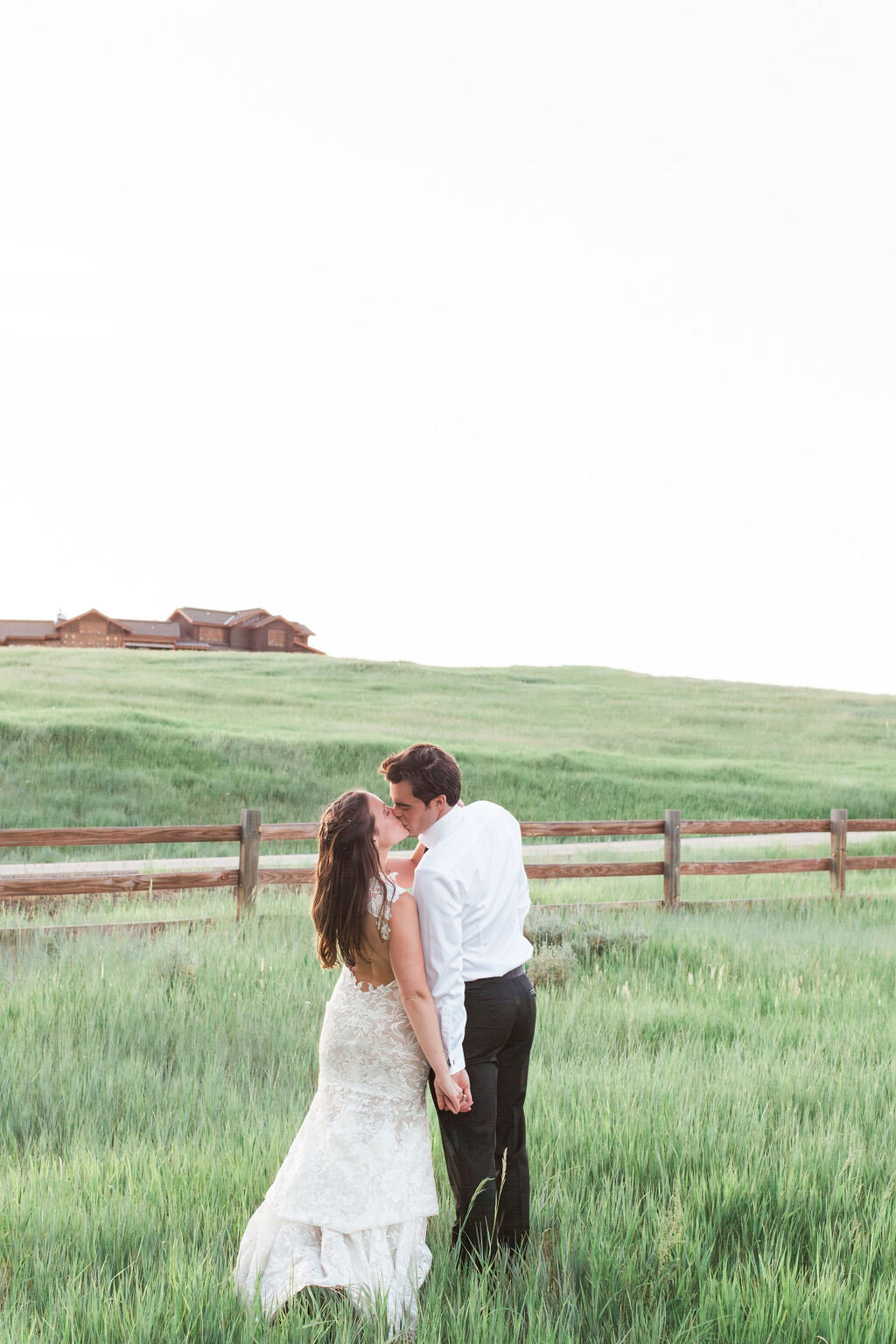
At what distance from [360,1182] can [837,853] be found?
11822 mm

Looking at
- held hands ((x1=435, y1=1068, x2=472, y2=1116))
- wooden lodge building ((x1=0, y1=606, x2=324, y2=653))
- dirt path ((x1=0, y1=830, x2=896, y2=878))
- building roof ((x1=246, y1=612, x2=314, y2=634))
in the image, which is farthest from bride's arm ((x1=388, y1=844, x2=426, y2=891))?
building roof ((x1=246, y1=612, x2=314, y2=634))

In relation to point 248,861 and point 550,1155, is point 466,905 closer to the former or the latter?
point 550,1155

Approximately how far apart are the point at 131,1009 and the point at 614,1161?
3728 mm

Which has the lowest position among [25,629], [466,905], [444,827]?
[466,905]

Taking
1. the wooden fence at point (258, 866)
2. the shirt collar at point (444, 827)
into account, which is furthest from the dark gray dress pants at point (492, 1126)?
the wooden fence at point (258, 866)

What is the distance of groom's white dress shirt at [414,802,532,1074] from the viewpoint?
3.24 m

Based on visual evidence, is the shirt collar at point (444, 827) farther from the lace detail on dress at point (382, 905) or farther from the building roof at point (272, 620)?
the building roof at point (272, 620)

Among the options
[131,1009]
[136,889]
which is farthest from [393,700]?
[131,1009]

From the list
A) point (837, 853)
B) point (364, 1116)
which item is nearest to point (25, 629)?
point (837, 853)

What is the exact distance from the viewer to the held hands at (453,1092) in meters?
3.20

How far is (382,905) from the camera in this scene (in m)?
3.27

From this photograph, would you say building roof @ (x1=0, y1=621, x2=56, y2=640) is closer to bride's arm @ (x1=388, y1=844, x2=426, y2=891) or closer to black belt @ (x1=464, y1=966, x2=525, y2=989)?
bride's arm @ (x1=388, y1=844, x2=426, y2=891)

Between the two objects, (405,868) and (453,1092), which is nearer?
(453,1092)

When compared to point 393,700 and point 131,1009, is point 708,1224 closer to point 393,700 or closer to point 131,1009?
point 131,1009
